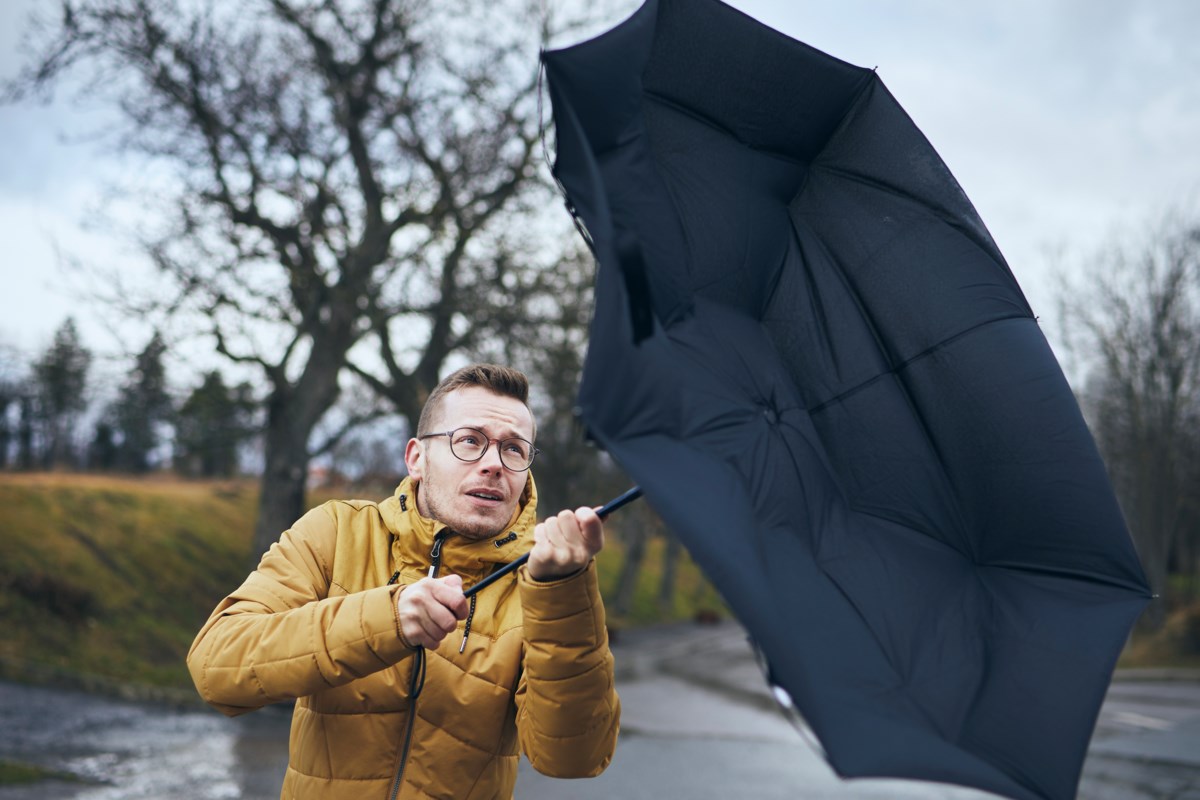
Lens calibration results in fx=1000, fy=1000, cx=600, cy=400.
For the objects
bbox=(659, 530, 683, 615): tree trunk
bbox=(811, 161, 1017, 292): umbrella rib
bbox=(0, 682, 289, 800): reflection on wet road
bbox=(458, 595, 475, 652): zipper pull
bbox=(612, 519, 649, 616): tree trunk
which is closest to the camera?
bbox=(811, 161, 1017, 292): umbrella rib

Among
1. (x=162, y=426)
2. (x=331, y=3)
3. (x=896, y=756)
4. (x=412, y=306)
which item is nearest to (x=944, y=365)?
(x=896, y=756)

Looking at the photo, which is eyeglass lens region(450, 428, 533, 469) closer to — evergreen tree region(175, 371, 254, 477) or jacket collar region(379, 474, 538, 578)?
jacket collar region(379, 474, 538, 578)

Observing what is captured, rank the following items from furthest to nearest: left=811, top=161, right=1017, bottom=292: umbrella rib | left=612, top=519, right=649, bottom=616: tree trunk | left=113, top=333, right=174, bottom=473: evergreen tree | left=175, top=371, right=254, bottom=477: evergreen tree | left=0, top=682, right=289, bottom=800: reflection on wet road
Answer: left=612, top=519, right=649, bottom=616: tree trunk < left=175, top=371, right=254, bottom=477: evergreen tree < left=113, top=333, right=174, bottom=473: evergreen tree < left=0, top=682, right=289, bottom=800: reflection on wet road < left=811, top=161, right=1017, bottom=292: umbrella rib

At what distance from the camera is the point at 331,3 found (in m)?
13.3

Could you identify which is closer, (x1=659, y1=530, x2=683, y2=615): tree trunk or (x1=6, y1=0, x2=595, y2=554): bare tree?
(x1=6, y1=0, x2=595, y2=554): bare tree

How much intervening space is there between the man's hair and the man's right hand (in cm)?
69

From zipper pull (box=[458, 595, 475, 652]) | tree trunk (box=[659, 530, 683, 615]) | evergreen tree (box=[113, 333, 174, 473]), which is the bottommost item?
tree trunk (box=[659, 530, 683, 615])

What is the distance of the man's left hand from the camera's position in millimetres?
2098

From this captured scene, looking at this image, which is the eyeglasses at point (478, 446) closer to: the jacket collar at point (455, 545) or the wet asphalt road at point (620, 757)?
the jacket collar at point (455, 545)

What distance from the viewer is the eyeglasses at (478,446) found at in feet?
8.46

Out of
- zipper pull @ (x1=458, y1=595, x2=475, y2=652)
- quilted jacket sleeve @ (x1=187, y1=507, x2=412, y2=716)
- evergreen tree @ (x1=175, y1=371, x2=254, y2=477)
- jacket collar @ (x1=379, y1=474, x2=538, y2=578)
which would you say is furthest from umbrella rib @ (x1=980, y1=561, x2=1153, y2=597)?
evergreen tree @ (x1=175, y1=371, x2=254, y2=477)

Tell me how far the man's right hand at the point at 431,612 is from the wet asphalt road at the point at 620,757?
19.8 ft

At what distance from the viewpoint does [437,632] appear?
6.78ft

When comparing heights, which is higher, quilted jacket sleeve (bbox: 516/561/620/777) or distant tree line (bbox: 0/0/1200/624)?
distant tree line (bbox: 0/0/1200/624)
